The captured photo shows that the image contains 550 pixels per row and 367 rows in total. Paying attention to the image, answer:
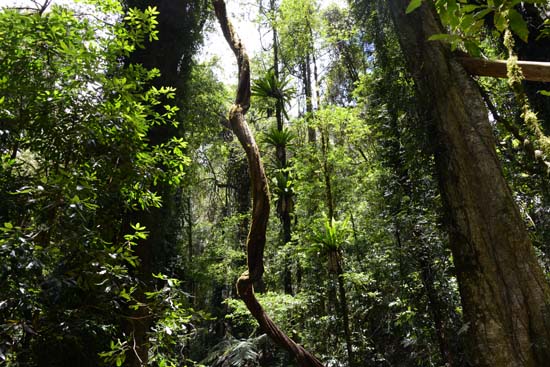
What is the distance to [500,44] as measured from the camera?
4414 millimetres

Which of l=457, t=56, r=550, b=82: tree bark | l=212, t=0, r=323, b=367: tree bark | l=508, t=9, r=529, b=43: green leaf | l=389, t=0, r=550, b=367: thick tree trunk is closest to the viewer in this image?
l=508, t=9, r=529, b=43: green leaf

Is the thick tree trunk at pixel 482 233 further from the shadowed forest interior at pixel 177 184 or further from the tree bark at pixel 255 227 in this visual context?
the tree bark at pixel 255 227

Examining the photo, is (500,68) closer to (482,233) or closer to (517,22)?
(482,233)

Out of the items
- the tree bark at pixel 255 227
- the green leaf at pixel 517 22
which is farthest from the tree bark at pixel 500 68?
the tree bark at pixel 255 227

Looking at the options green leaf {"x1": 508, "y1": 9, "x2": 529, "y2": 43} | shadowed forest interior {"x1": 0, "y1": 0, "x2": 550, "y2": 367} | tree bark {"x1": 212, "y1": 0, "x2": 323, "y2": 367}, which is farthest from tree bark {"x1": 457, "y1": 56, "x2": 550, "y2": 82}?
tree bark {"x1": 212, "y1": 0, "x2": 323, "y2": 367}

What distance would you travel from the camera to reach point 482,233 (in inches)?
72.4

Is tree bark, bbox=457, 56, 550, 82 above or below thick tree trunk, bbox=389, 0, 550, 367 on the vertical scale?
above

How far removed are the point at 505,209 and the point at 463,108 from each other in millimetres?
617

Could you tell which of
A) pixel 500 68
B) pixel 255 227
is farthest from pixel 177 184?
pixel 500 68

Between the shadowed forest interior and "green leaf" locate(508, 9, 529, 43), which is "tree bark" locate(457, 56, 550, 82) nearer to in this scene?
the shadowed forest interior

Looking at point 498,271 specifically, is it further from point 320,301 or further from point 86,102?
point 320,301

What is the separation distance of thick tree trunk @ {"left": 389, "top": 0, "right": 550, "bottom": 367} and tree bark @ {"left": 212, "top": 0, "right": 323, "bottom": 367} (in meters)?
0.83

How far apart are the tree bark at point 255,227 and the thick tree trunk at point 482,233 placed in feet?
2.72

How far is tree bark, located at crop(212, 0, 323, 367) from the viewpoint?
148 centimetres
